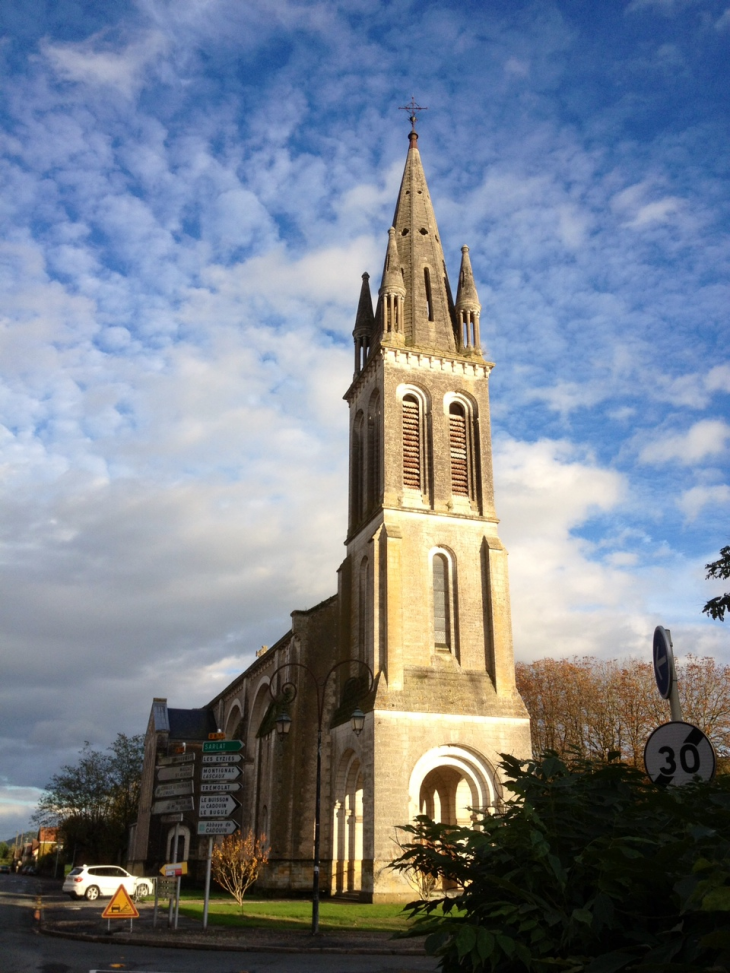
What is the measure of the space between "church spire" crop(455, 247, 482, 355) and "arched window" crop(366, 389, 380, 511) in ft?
14.9

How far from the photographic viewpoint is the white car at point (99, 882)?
1232 inches

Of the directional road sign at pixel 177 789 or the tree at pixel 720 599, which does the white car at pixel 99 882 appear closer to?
the directional road sign at pixel 177 789

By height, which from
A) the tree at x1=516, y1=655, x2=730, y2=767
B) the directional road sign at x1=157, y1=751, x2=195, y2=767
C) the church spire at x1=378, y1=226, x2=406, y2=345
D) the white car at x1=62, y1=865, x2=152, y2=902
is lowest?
the white car at x1=62, y1=865, x2=152, y2=902

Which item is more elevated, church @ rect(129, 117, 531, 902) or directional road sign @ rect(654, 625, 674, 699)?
church @ rect(129, 117, 531, 902)

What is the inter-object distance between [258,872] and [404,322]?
2264 cm

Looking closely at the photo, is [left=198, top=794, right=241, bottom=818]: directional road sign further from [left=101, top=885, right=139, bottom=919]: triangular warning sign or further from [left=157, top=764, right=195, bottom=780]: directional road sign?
[left=101, top=885, right=139, bottom=919]: triangular warning sign

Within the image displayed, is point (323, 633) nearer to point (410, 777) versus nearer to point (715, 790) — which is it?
point (410, 777)

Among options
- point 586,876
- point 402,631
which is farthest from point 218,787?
point 586,876

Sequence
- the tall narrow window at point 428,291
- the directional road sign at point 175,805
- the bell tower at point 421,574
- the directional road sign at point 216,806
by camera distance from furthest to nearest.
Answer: the tall narrow window at point 428,291 → the bell tower at point 421,574 → the directional road sign at point 216,806 → the directional road sign at point 175,805

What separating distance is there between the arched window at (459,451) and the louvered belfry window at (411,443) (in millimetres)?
1372

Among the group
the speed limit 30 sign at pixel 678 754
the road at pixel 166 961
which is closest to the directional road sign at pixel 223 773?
the road at pixel 166 961

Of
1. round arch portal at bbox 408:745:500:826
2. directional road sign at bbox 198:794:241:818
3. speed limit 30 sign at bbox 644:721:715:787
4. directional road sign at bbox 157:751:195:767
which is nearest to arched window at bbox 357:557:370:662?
round arch portal at bbox 408:745:500:826

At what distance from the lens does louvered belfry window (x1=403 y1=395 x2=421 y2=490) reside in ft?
103

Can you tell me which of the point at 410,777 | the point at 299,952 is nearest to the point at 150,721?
the point at 410,777
